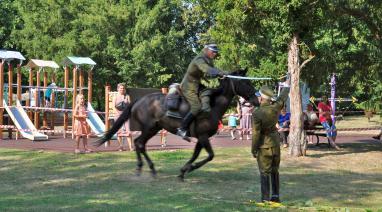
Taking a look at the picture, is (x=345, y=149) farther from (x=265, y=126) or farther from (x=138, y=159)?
(x=265, y=126)

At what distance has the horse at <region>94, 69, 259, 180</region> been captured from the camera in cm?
1201

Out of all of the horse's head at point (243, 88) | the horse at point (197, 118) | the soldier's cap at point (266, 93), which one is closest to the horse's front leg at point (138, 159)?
the horse at point (197, 118)

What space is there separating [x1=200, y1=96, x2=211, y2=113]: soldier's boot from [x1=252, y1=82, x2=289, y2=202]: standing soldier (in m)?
2.31

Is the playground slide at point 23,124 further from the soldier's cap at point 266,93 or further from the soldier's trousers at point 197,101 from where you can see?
the soldier's cap at point 266,93

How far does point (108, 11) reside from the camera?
141 ft

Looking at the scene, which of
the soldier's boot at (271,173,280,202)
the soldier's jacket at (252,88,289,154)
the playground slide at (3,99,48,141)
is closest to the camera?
the soldier's jacket at (252,88,289,154)

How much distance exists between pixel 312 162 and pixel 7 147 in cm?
1061

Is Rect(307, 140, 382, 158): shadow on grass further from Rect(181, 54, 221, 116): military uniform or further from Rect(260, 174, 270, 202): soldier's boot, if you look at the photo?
Rect(260, 174, 270, 202): soldier's boot

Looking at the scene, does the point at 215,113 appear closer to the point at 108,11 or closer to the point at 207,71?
the point at 207,71

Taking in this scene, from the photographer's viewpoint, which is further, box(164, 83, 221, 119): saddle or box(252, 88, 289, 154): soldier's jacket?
box(164, 83, 221, 119): saddle

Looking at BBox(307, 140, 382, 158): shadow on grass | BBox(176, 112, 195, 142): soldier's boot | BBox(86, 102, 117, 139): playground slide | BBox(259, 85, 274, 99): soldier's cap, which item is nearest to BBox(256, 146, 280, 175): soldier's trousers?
BBox(259, 85, 274, 99): soldier's cap

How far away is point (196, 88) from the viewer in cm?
1212

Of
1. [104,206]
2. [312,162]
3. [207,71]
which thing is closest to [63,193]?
[104,206]

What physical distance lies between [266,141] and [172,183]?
10.3 feet
